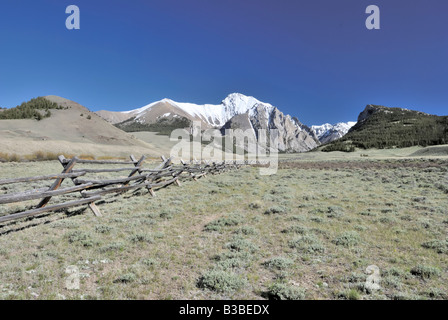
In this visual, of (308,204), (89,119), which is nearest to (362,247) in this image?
(308,204)

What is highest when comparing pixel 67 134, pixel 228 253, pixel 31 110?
pixel 31 110

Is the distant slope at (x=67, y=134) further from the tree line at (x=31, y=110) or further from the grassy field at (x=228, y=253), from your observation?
the grassy field at (x=228, y=253)

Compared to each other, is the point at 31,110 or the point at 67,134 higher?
the point at 31,110

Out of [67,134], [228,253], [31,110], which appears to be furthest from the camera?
[31,110]

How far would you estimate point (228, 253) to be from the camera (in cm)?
534

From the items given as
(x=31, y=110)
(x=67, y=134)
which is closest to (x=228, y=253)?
(x=67, y=134)

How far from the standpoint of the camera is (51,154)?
37.0 metres

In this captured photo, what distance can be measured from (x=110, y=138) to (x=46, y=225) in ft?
272

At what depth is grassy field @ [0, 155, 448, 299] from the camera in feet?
12.7

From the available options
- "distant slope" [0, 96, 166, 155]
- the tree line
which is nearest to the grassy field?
"distant slope" [0, 96, 166, 155]

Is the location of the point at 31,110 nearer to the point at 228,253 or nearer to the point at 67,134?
the point at 67,134

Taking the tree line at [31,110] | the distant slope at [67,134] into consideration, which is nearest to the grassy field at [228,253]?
the distant slope at [67,134]

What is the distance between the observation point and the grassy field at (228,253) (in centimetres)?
386
